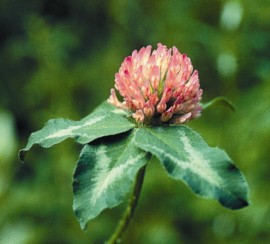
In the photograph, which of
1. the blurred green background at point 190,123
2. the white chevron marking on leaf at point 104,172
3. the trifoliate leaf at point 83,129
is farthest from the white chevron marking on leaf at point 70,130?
the blurred green background at point 190,123

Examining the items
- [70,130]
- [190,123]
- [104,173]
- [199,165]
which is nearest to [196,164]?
[199,165]

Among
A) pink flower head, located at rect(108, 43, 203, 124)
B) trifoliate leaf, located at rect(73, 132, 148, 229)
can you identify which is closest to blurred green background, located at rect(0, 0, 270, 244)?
pink flower head, located at rect(108, 43, 203, 124)

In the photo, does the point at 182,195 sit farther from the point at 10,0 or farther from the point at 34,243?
the point at 10,0

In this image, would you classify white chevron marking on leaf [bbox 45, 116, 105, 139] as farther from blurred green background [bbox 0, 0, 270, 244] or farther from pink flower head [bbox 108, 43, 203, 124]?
blurred green background [bbox 0, 0, 270, 244]

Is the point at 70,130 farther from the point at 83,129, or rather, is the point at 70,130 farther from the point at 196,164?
the point at 196,164

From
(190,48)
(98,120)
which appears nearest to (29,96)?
(190,48)

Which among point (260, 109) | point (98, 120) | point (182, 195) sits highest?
point (98, 120)
